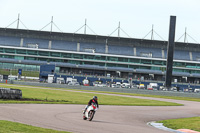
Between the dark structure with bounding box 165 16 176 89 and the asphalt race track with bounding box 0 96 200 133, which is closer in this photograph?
the asphalt race track with bounding box 0 96 200 133

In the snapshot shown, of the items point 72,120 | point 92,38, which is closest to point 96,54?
point 92,38

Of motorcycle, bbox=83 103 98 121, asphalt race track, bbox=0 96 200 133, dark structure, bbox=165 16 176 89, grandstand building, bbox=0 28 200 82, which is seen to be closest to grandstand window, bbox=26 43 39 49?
grandstand building, bbox=0 28 200 82

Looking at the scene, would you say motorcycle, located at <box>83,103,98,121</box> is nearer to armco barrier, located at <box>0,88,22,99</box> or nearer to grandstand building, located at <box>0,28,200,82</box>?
armco barrier, located at <box>0,88,22,99</box>

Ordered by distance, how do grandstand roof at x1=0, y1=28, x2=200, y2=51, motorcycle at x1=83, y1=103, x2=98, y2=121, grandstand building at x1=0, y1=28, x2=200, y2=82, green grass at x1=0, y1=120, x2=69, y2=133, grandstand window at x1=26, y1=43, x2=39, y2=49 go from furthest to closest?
grandstand roof at x1=0, y1=28, x2=200, y2=51
grandstand window at x1=26, y1=43, x2=39, y2=49
grandstand building at x1=0, y1=28, x2=200, y2=82
motorcycle at x1=83, y1=103, x2=98, y2=121
green grass at x1=0, y1=120, x2=69, y2=133

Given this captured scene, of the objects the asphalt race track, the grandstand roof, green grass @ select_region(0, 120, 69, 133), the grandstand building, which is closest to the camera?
green grass @ select_region(0, 120, 69, 133)

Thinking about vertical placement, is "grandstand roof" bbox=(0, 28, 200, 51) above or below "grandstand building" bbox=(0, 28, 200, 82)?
above

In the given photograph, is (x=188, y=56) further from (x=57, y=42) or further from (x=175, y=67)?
(x=57, y=42)

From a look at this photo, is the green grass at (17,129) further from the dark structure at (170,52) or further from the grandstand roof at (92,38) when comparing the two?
the grandstand roof at (92,38)

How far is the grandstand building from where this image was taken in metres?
124

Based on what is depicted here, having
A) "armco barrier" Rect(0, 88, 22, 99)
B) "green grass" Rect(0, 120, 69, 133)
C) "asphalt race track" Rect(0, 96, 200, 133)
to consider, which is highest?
"armco barrier" Rect(0, 88, 22, 99)

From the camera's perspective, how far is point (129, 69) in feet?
412

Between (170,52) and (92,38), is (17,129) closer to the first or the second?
(170,52)

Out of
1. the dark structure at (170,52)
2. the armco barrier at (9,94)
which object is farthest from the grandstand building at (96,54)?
the armco barrier at (9,94)

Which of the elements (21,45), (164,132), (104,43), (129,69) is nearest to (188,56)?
(129,69)
